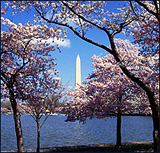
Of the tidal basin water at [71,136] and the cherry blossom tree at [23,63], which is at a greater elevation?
the cherry blossom tree at [23,63]

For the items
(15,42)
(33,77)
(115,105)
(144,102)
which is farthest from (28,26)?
(144,102)

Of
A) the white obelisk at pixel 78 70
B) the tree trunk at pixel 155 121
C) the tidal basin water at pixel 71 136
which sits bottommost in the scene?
the tidal basin water at pixel 71 136

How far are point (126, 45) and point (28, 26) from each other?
8.69 metres

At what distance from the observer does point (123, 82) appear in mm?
11930

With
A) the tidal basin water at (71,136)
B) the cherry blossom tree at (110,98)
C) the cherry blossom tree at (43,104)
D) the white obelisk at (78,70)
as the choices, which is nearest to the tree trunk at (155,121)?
the cherry blossom tree at (110,98)

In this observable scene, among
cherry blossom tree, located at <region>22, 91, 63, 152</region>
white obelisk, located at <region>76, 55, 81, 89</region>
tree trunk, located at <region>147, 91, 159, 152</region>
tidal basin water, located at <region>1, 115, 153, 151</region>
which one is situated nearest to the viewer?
tree trunk, located at <region>147, 91, 159, 152</region>

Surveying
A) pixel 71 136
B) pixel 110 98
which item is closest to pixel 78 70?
pixel 71 136

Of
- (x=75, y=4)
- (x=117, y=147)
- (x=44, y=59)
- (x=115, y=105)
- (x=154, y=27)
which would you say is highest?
(x=75, y=4)

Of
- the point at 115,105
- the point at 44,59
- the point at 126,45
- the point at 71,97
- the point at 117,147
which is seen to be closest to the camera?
the point at 44,59

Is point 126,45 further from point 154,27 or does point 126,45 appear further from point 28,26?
point 28,26

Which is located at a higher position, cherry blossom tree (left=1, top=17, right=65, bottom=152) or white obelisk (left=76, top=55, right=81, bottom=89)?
white obelisk (left=76, top=55, right=81, bottom=89)

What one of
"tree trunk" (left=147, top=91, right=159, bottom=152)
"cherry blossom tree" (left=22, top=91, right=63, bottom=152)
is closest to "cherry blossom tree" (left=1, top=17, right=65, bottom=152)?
"cherry blossom tree" (left=22, top=91, right=63, bottom=152)

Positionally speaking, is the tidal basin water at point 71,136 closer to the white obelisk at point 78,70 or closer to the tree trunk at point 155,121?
the white obelisk at point 78,70

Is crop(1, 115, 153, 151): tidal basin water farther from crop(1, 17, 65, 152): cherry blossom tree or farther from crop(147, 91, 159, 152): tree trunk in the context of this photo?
crop(147, 91, 159, 152): tree trunk
